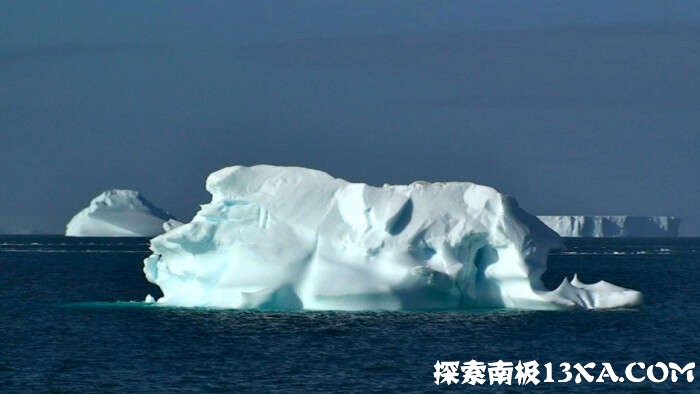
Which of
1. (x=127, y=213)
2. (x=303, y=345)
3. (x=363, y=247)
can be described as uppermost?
(x=127, y=213)

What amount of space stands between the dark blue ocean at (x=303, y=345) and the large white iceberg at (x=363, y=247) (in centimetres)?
61

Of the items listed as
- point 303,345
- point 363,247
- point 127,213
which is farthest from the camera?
point 127,213

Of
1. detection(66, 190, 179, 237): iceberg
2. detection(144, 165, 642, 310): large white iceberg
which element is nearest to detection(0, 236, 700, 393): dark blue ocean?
detection(144, 165, 642, 310): large white iceberg

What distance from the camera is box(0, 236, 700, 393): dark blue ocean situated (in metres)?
27.4

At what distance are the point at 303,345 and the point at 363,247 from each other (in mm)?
6270

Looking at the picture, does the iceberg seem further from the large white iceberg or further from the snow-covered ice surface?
the large white iceberg

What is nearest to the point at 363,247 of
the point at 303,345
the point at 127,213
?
the point at 303,345

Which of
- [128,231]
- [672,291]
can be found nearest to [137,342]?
[672,291]

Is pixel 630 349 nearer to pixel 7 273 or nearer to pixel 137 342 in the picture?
pixel 137 342

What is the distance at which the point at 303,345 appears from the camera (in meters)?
33.1

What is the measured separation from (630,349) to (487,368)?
4979 millimetres

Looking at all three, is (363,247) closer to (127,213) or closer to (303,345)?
(303,345)

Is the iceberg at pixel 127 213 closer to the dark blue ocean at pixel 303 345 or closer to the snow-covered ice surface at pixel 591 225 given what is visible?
the snow-covered ice surface at pixel 591 225

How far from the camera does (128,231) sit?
511ft
